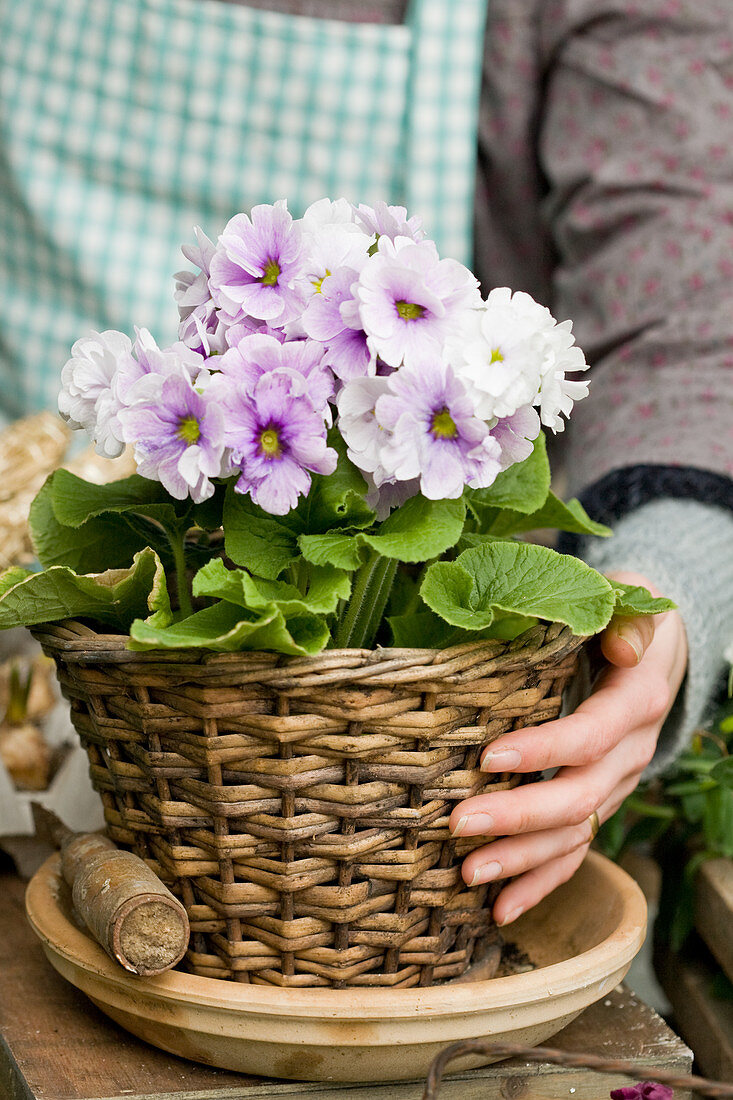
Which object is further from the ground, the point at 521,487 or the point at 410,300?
the point at 410,300

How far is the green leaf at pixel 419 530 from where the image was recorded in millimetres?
408

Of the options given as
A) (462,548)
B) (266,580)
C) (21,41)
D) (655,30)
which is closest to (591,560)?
(462,548)

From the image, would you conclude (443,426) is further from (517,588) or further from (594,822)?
(594,822)

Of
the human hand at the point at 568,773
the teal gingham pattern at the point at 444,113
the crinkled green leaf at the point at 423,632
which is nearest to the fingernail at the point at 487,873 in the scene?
the human hand at the point at 568,773

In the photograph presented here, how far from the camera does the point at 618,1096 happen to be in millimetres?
438

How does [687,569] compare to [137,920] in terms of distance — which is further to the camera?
[687,569]

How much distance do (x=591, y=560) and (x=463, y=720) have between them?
11.6 inches

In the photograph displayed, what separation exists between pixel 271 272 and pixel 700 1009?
591mm

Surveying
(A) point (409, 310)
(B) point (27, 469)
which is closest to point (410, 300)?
(A) point (409, 310)

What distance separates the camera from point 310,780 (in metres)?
0.42

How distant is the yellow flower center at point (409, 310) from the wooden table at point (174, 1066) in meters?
0.34

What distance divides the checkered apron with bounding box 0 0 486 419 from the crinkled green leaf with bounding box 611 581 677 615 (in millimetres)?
615

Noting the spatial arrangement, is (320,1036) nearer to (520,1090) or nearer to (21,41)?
(520,1090)

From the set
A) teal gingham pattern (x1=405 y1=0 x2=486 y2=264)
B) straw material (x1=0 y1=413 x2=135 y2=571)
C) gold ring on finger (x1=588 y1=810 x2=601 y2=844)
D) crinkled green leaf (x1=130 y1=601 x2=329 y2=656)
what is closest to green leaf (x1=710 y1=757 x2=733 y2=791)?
gold ring on finger (x1=588 y1=810 x2=601 y2=844)
